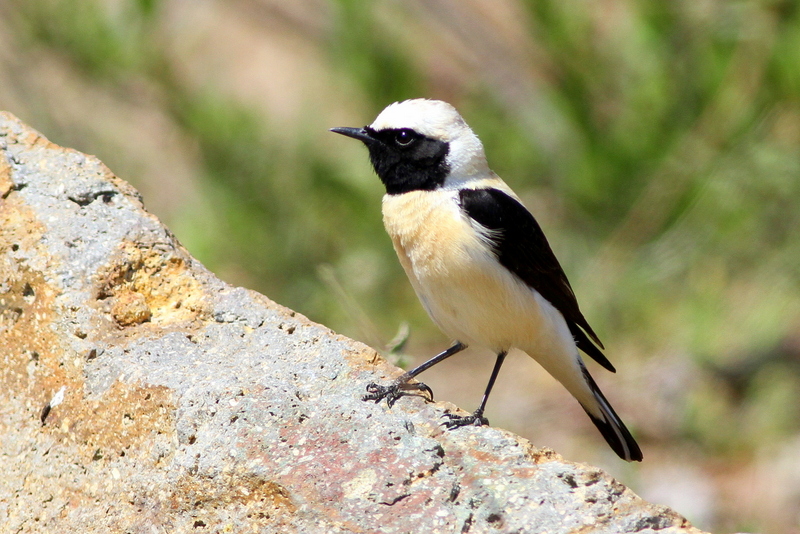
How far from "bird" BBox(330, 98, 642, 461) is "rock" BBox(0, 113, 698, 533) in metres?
0.72

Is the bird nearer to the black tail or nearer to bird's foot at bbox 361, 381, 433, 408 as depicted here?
the black tail

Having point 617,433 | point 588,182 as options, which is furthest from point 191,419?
point 588,182

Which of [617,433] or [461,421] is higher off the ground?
[617,433]

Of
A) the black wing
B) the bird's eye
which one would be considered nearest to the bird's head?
the bird's eye

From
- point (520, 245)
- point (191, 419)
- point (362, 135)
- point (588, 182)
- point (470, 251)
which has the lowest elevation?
point (191, 419)

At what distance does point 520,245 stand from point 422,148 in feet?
2.04

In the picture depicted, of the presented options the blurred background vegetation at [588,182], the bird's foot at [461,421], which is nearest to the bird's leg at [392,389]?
the bird's foot at [461,421]

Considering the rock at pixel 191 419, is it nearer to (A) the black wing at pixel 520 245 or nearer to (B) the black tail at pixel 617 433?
(A) the black wing at pixel 520 245

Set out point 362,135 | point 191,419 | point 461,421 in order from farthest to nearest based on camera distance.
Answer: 1. point 362,135
2. point 461,421
3. point 191,419

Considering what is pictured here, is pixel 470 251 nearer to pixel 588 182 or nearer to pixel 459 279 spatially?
pixel 459 279

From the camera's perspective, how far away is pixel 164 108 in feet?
23.7

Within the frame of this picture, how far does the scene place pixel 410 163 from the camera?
14.1ft

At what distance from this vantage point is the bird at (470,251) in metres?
4.00

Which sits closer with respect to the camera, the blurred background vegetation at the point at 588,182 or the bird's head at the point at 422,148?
the bird's head at the point at 422,148
